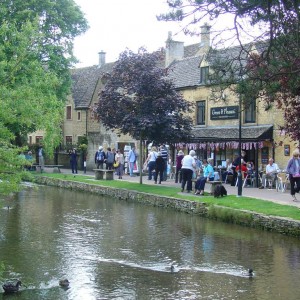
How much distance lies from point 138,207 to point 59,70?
21.8m

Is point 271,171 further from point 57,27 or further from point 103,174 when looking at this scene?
point 57,27

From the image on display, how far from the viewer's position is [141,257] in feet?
47.1

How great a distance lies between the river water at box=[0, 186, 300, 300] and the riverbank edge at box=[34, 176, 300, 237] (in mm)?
362

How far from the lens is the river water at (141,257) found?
11.3 metres

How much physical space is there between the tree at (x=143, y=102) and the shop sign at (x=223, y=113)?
279 inches

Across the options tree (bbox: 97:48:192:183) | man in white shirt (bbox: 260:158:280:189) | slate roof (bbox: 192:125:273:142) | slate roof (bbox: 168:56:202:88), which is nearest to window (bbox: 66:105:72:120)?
slate roof (bbox: 168:56:202:88)

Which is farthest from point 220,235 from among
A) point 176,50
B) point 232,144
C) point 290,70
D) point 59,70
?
point 176,50

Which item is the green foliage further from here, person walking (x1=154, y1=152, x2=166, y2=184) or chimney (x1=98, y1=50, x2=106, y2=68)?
chimney (x1=98, y1=50, x2=106, y2=68)

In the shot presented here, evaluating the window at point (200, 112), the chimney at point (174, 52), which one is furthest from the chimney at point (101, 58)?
the window at point (200, 112)

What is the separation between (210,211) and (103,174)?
16.0 metres

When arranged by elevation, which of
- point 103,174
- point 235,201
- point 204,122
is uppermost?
point 204,122

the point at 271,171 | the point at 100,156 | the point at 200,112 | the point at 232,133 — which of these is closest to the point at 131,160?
the point at 100,156

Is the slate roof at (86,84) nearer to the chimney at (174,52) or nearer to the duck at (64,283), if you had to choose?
the chimney at (174,52)

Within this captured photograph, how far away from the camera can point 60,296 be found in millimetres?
10727
